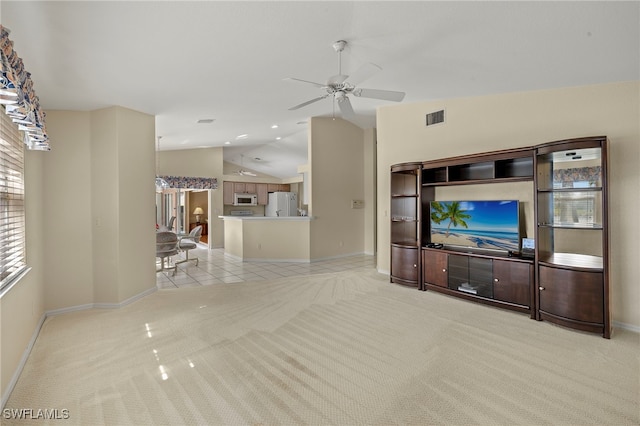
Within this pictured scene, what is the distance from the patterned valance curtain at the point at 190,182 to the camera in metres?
8.01

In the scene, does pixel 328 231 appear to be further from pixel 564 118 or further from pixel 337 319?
pixel 564 118

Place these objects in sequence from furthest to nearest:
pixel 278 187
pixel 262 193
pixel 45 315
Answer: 1. pixel 278 187
2. pixel 262 193
3. pixel 45 315

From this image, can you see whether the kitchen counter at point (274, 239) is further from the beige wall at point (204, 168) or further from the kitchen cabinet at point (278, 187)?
the kitchen cabinet at point (278, 187)

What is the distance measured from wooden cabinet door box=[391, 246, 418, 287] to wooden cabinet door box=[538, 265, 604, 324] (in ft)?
5.13

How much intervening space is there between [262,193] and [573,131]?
359 inches

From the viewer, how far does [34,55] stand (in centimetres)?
238

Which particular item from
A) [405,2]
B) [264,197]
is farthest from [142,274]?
[264,197]

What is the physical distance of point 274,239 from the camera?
677cm

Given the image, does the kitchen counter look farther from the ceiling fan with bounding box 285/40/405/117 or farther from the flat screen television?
the ceiling fan with bounding box 285/40/405/117

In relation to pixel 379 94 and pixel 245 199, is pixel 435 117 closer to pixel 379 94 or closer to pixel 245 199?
pixel 379 94

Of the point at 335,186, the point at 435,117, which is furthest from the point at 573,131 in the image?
the point at 335,186

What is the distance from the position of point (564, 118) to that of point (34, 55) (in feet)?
16.7

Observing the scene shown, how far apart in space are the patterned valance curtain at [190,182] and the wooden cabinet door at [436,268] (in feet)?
21.4

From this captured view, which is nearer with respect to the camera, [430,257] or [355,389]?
[355,389]
